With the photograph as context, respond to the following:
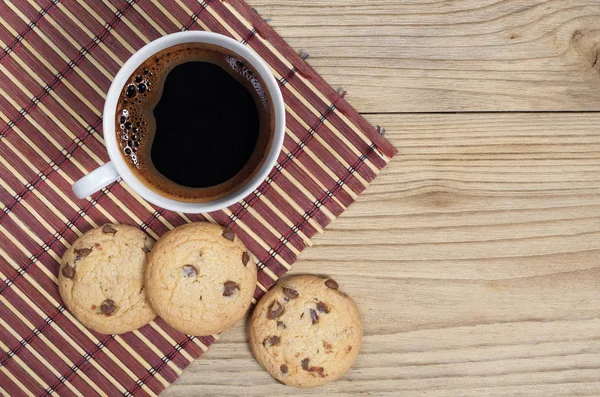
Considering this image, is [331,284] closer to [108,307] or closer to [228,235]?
Answer: [228,235]

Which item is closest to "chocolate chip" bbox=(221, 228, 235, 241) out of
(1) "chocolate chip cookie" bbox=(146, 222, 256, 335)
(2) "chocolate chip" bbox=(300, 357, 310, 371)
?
(1) "chocolate chip cookie" bbox=(146, 222, 256, 335)

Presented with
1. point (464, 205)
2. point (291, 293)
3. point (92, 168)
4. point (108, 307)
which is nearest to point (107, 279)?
point (108, 307)

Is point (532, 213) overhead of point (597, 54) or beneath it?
beneath

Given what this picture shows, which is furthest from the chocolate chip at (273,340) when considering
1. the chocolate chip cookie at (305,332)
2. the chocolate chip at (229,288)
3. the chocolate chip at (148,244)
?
the chocolate chip at (148,244)

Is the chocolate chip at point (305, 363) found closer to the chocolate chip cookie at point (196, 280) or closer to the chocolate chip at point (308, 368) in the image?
the chocolate chip at point (308, 368)

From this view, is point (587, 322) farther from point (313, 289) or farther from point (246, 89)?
point (246, 89)

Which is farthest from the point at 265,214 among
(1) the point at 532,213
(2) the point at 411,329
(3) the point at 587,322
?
(3) the point at 587,322
